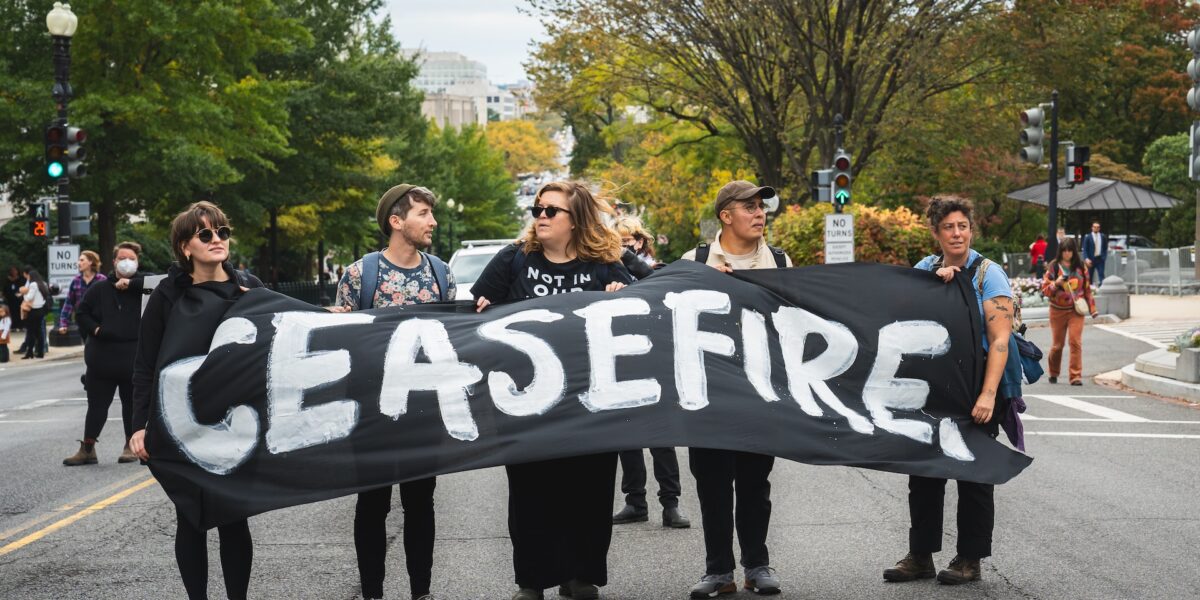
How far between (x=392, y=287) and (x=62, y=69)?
73.7ft

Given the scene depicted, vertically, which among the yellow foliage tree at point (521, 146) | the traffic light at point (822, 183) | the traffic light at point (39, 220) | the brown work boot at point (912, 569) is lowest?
the brown work boot at point (912, 569)

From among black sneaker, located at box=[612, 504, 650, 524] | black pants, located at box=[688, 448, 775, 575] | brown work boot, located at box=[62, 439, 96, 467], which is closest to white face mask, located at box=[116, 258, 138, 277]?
brown work boot, located at box=[62, 439, 96, 467]

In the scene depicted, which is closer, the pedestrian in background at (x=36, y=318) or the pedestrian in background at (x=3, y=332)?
the pedestrian in background at (x=3, y=332)

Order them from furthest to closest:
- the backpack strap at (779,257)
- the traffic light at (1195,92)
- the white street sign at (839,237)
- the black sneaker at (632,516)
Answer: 1. the white street sign at (839,237)
2. the traffic light at (1195,92)
3. the black sneaker at (632,516)
4. the backpack strap at (779,257)

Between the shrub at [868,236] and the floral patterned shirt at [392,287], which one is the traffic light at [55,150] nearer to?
the shrub at [868,236]

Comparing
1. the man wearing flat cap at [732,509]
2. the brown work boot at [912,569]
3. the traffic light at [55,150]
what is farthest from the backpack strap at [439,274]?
the traffic light at [55,150]

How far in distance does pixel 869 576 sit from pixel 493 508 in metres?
3.07

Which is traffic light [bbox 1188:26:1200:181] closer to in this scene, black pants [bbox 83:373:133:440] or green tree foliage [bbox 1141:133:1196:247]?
black pants [bbox 83:373:133:440]

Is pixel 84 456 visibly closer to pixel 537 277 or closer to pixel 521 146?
pixel 537 277

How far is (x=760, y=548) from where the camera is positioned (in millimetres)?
6223

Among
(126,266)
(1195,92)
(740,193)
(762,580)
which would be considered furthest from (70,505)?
(1195,92)

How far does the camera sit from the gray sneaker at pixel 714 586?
6.06m

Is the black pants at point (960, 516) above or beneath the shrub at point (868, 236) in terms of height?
beneath

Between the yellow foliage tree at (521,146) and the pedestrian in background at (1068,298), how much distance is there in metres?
149
